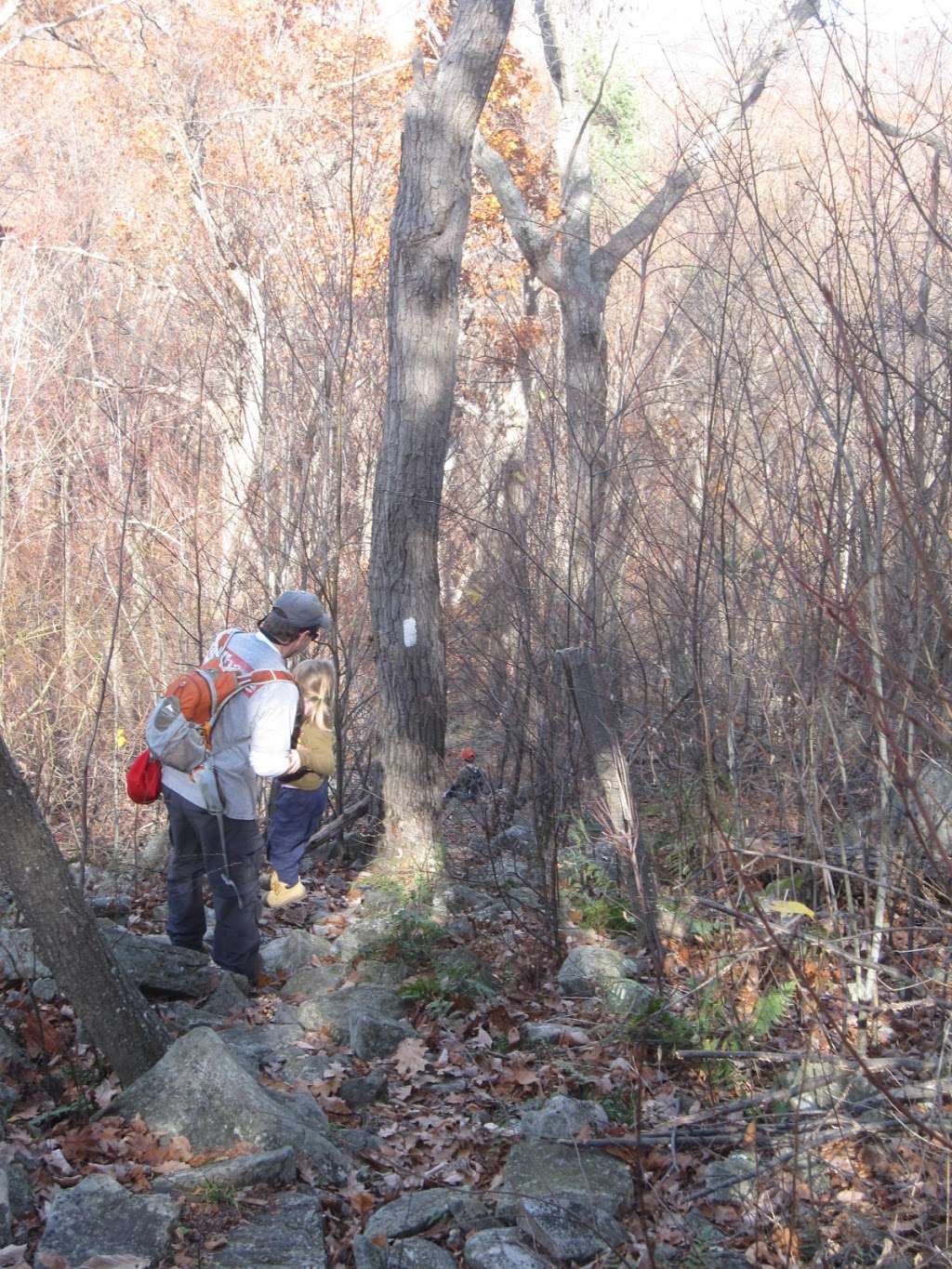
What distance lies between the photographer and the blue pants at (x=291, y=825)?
6969mm

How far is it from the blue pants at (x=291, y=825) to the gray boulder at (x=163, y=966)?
138 centimetres

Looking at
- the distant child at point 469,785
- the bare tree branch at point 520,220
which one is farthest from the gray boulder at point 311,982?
the bare tree branch at point 520,220

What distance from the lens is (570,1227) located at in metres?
3.71

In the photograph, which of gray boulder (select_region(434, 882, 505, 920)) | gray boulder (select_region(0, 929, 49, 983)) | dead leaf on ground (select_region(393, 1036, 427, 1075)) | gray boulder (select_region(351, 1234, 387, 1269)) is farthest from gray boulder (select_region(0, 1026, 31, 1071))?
gray boulder (select_region(434, 882, 505, 920))

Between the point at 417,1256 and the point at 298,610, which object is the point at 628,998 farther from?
the point at 298,610

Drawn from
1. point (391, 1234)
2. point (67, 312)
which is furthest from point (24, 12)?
point (391, 1234)

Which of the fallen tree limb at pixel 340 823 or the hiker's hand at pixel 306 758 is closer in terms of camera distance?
the hiker's hand at pixel 306 758

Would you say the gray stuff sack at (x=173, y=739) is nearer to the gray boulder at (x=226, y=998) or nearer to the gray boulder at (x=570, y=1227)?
the gray boulder at (x=226, y=998)

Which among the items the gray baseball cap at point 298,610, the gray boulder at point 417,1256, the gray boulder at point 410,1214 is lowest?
the gray boulder at point 417,1256

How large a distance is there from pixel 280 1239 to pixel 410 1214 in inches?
17.7

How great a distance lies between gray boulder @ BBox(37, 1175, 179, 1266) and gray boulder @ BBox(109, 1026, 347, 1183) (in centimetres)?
48

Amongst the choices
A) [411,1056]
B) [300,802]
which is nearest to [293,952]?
[300,802]

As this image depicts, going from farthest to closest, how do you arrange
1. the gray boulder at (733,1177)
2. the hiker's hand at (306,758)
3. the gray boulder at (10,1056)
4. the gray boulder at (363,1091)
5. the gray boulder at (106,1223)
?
the hiker's hand at (306,758)
the gray boulder at (363,1091)
the gray boulder at (10,1056)
the gray boulder at (733,1177)
the gray boulder at (106,1223)

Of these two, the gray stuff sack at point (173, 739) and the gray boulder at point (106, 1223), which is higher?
the gray stuff sack at point (173, 739)
